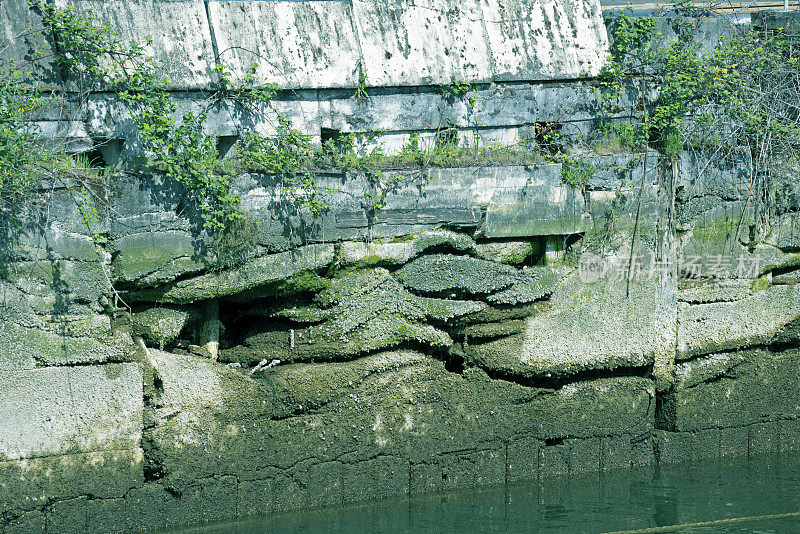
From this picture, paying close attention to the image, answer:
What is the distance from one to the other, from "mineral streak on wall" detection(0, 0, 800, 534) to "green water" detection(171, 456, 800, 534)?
100 mm

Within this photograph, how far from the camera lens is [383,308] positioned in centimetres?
468

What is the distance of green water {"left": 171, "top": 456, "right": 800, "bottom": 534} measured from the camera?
4.39m

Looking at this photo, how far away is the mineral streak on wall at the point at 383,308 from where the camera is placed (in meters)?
4.16

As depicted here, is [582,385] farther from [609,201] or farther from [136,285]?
[136,285]

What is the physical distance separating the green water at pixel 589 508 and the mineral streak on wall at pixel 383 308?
0.33 feet

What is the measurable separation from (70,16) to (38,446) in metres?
1.94

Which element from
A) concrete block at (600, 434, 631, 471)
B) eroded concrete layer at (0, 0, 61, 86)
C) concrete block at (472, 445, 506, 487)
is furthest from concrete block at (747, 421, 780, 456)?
eroded concrete layer at (0, 0, 61, 86)

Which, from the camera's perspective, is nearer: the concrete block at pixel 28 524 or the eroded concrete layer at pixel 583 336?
the concrete block at pixel 28 524

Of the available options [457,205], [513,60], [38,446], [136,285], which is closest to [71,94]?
[136,285]

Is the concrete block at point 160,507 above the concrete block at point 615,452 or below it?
above

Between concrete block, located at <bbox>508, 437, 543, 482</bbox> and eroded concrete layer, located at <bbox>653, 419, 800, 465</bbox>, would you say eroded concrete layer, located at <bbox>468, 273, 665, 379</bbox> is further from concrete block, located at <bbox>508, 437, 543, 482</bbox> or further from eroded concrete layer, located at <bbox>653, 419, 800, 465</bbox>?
eroded concrete layer, located at <bbox>653, 419, 800, 465</bbox>

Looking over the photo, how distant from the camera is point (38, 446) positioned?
4078 mm

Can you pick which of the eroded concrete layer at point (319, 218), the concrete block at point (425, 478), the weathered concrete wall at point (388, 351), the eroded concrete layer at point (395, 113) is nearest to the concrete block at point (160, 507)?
the weathered concrete wall at point (388, 351)

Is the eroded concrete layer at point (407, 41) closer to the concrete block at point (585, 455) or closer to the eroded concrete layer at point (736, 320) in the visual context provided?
the eroded concrete layer at point (736, 320)
